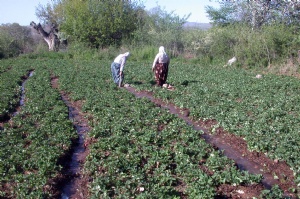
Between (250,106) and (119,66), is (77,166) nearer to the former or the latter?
(250,106)

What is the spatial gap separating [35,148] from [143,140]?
2408 mm

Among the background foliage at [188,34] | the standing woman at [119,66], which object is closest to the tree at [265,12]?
the background foliage at [188,34]

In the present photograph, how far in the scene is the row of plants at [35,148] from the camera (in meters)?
5.75

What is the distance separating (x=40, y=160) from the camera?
655 centimetres

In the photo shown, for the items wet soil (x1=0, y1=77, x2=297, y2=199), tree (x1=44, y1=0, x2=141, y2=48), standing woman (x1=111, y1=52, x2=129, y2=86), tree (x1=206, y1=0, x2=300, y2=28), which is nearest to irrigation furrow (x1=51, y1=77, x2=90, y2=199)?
wet soil (x1=0, y1=77, x2=297, y2=199)

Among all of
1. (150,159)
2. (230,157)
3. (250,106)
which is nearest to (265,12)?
(250,106)

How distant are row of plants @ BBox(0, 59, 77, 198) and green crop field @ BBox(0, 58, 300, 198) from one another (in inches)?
0.7

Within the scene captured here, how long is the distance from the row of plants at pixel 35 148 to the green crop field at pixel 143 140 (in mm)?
19

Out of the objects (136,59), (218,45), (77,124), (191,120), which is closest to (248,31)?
(218,45)

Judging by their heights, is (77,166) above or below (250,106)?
below

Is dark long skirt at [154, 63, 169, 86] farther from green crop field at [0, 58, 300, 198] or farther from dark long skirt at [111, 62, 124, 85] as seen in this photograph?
dark long skirt at [111, 62, 124, 85]

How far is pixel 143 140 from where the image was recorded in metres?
7.70

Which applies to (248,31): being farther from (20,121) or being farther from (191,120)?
(20,121)

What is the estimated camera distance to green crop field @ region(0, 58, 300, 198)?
577 cm
